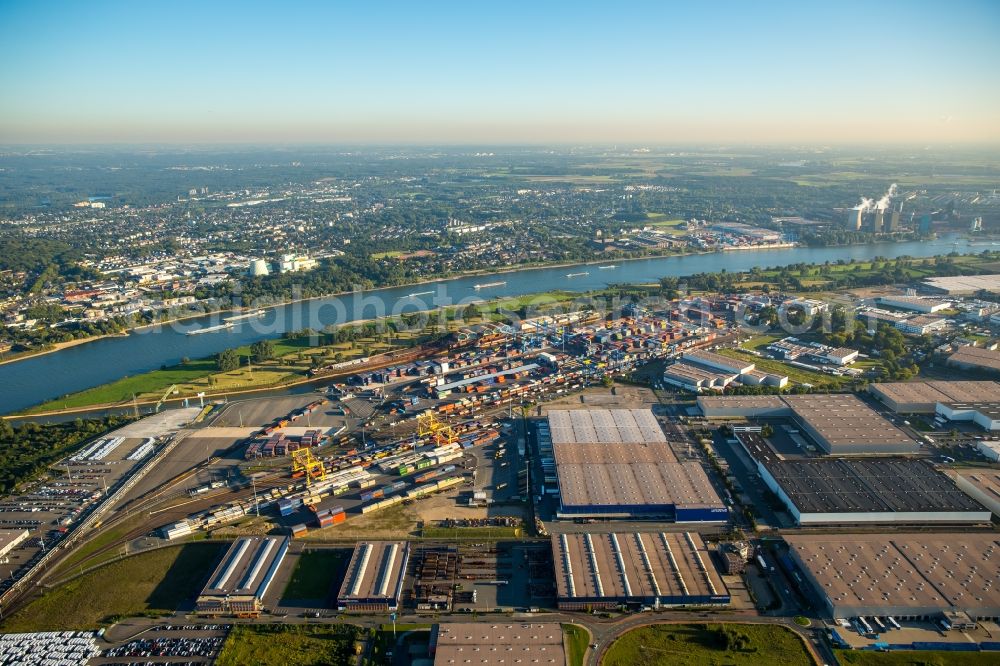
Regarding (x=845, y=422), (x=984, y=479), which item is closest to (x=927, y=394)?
(x=845, y=422)

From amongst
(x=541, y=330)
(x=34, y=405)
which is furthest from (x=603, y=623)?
(x=34, y=405)

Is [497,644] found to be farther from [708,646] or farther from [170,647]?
[170,647]

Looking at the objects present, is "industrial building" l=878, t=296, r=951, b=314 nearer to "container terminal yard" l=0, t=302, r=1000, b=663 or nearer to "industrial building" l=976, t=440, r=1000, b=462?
"container terminal yard" l=0, t=302, r=1000, b=663

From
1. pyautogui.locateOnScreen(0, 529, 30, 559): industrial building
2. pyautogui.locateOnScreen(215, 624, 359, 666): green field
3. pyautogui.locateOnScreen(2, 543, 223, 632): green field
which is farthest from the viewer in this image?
pyautogui.locateOnScreen(0, 529, 30, 559): industrial building

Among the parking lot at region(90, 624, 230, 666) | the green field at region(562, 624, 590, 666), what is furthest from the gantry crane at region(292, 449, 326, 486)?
the green field at region(562, 624, 590, 666)

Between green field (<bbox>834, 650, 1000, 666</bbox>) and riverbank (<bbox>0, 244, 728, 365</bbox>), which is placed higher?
riverbank (<bbox>0, 244, 728, 365</bbox>)

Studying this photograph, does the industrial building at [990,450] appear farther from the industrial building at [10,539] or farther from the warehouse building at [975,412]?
the industrial building at [10,539]
